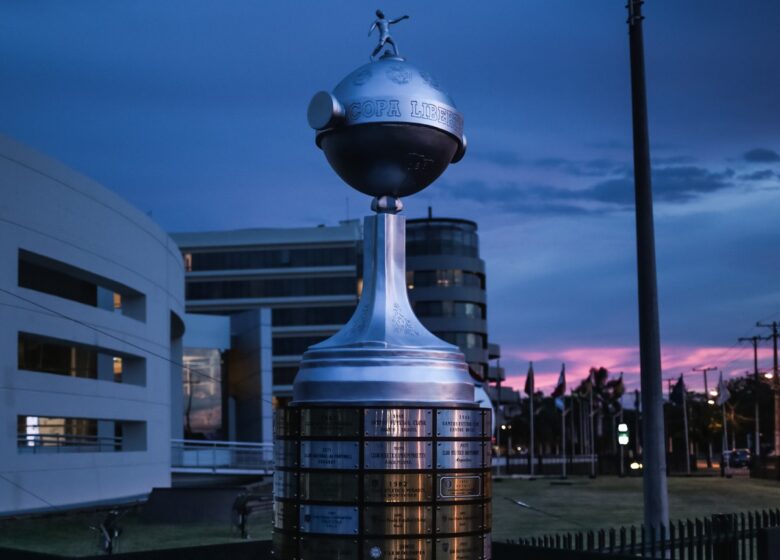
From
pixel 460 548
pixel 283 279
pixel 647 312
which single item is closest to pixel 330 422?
pixel 460 548

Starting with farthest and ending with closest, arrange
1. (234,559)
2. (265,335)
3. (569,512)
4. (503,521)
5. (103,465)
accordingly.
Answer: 1. (265,335)
2. (103,465)
3. (569,512)
4. (503,521)
5. (234,559)

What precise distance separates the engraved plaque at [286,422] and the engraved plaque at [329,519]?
651 mm

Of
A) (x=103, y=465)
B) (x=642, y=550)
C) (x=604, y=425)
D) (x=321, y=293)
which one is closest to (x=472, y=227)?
(x=321, y=293)

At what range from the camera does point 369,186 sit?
32.7 ft

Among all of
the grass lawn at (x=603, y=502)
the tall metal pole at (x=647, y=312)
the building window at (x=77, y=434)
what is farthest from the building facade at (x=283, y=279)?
the tall metal pole at (x=647, y=312)

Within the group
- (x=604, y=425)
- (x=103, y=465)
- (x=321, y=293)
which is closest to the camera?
(x=103, y=465)

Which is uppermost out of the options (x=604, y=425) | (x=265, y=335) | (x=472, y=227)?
(x=472, y=227)

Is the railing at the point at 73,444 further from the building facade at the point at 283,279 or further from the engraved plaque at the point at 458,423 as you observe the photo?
the building facade at the point at 283,279

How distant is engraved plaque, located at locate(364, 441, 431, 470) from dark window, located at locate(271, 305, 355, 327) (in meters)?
76.0

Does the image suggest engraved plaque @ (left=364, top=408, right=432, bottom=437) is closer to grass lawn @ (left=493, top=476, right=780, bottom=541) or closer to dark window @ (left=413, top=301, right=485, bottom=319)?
grass lawn @ (left=493, top=476, right=780, bottom=541)

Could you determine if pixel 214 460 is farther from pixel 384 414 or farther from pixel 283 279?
pixel 283 279

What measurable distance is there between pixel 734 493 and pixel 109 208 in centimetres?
2431

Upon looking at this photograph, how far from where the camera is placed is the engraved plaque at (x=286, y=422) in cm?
910

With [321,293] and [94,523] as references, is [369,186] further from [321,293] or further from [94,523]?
[321,293]
